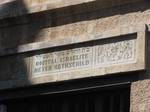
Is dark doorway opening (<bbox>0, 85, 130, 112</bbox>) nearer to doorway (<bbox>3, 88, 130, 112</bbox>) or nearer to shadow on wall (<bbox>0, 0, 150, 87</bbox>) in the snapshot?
doorway (<bbox>3, 88, 130, 112</bbox>)

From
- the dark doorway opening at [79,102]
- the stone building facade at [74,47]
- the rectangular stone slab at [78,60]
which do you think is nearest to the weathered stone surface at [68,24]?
the stone building facade at [74,47]

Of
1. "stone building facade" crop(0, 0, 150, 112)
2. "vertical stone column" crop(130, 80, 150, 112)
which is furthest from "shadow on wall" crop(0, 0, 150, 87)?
"vertical stone column" crop(130, 80, 150, 112)

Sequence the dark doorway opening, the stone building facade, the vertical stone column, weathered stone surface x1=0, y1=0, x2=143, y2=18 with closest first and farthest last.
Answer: the vertical stone column < the stone building facade < the dark doorway opening < weathered stone surface x1=0, y1=0, x2=143, y2=18

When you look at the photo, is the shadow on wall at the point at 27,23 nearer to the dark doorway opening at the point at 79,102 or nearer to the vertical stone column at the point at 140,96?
the dark doorway opening at the point at 79,102

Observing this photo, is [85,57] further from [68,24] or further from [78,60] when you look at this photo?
[68,24]

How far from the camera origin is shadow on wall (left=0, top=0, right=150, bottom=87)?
30.4 feet

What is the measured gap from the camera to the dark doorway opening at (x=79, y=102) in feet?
29.3

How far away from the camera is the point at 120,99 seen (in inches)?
352

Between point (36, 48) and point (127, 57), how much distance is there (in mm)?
1282

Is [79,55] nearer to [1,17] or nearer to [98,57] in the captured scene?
[98,57]

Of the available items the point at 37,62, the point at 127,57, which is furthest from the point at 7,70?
the point at 127,57

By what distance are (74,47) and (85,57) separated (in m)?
0.22

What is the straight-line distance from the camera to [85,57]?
29.8 ft

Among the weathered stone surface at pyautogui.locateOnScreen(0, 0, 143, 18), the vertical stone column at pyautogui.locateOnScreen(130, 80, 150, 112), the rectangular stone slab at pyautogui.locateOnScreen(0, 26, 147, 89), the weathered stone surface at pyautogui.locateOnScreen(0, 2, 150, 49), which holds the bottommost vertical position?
the vertical stone column at pyautogui.locateOnScreen(130, 80, 150, 112)
